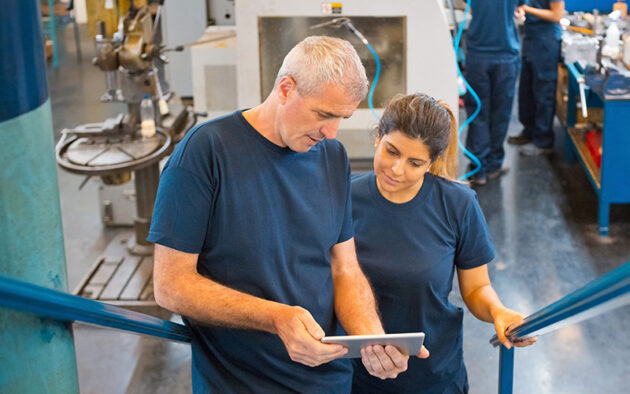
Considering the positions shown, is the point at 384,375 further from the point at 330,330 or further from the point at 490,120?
the point at 490,120

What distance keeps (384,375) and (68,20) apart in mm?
10556

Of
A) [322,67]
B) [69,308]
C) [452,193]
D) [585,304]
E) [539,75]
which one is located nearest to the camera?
[69,308]

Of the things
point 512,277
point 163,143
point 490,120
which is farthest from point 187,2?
point 512,277

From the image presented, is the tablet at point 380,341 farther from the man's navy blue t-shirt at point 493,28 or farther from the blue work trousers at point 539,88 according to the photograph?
the blue work trousers at point 539,88

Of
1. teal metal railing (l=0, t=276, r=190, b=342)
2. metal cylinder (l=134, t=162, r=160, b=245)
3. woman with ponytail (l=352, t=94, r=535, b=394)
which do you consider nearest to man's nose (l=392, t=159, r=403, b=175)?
woman with ponytail (l=352, t=94, r=535, b=394)

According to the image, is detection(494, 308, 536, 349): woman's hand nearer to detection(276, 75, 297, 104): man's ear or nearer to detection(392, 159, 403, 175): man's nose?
detection(392, 159, 403, 175): man's nose

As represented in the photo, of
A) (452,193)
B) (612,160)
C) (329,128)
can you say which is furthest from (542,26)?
(329,128)

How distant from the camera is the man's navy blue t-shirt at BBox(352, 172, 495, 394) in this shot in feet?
7.02

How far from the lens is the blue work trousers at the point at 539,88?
19.1 ft

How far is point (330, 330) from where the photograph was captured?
1989mm

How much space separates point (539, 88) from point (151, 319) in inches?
186

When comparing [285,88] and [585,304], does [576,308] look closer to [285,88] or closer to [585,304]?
[585,304]

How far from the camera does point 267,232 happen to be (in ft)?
5.82

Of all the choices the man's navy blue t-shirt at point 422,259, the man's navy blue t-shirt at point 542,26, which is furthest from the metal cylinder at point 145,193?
the man's navy blue t-shirt at point 542,26
